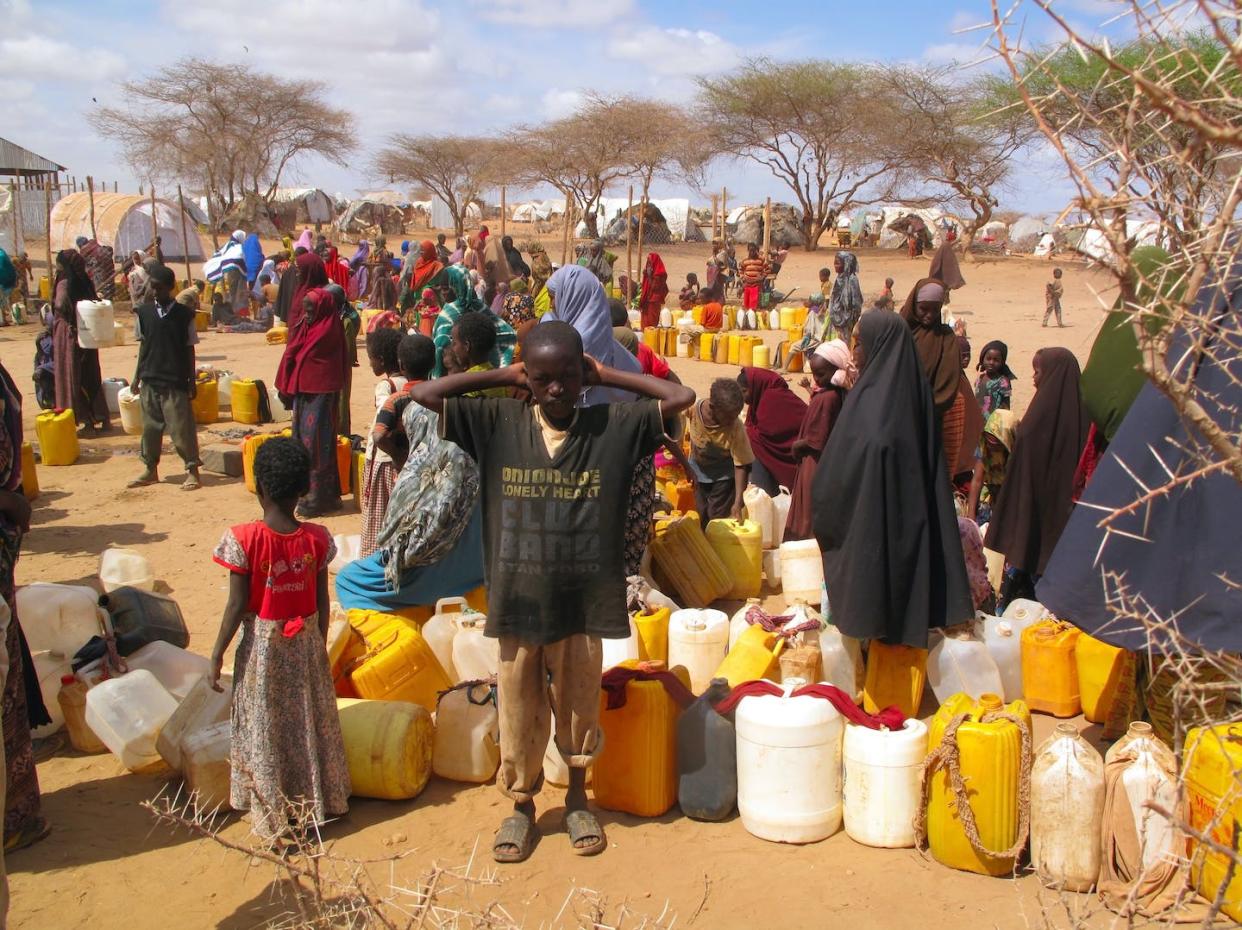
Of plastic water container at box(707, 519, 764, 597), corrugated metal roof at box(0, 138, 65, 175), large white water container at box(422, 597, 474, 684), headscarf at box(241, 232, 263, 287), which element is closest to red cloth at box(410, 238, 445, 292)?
headscarf at box(241, 232, 263, 287)

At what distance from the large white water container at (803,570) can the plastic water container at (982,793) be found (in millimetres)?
2059

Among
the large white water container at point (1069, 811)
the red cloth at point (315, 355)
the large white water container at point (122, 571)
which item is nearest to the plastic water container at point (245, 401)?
the red cloth at point (315, 355)

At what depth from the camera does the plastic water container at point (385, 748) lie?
3.74m

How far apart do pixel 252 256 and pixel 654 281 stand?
8391mm

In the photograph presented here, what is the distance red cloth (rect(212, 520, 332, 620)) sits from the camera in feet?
10.9

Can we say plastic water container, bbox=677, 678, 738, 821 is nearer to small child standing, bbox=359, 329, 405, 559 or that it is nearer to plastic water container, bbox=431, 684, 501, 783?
plastic water container, bbox=431, 684, 501, 783

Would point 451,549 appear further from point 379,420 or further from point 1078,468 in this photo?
point 1078,468

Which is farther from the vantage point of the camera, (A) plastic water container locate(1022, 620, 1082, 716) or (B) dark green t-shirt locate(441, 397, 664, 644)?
(A) plastic water container locate(1022, 620, 1082, 716)

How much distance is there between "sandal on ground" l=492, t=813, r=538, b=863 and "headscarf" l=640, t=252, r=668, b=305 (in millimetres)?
14895

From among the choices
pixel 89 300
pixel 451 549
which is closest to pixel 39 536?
pixel 89 300

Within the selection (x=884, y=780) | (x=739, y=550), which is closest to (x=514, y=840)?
(x=884, y=780)

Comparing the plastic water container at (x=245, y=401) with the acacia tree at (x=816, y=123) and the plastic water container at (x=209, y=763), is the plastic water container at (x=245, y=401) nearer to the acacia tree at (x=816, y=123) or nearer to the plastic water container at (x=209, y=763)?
the plastic water container at (x=209, y=763)

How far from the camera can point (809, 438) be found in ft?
17.4

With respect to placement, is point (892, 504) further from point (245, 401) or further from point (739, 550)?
point (245, 401)
